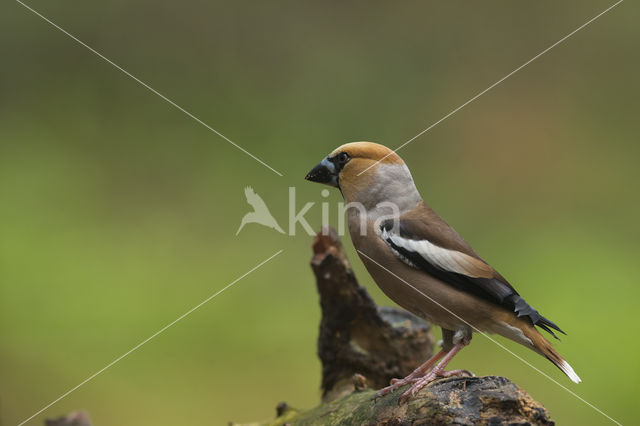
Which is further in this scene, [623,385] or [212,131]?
[212,131]

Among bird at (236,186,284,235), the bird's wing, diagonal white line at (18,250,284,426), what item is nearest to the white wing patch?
the bird's wing

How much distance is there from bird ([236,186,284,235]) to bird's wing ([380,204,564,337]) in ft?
7.57

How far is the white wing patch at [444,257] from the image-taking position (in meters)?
2.12

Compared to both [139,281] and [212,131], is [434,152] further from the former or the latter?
[139,281]

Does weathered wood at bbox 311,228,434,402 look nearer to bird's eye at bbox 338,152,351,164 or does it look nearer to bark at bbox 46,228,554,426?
bark at bbox 46,228,554,426

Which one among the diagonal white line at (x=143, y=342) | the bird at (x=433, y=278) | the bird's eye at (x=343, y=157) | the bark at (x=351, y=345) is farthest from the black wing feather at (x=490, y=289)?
the diagonal white line at (x=143, y=342)

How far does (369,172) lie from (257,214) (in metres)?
2.61

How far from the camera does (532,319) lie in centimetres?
205

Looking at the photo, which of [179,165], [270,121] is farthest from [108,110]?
[270,121]

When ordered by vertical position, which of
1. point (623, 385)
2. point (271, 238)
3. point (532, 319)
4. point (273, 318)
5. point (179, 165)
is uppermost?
point (179, 165)

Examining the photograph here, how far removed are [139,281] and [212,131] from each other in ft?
5.00

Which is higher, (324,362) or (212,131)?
(212,131)

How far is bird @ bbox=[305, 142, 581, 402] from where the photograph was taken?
6.84 feet

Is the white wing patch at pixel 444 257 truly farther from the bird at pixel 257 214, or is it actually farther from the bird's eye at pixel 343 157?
the bird at pixel 257 214
